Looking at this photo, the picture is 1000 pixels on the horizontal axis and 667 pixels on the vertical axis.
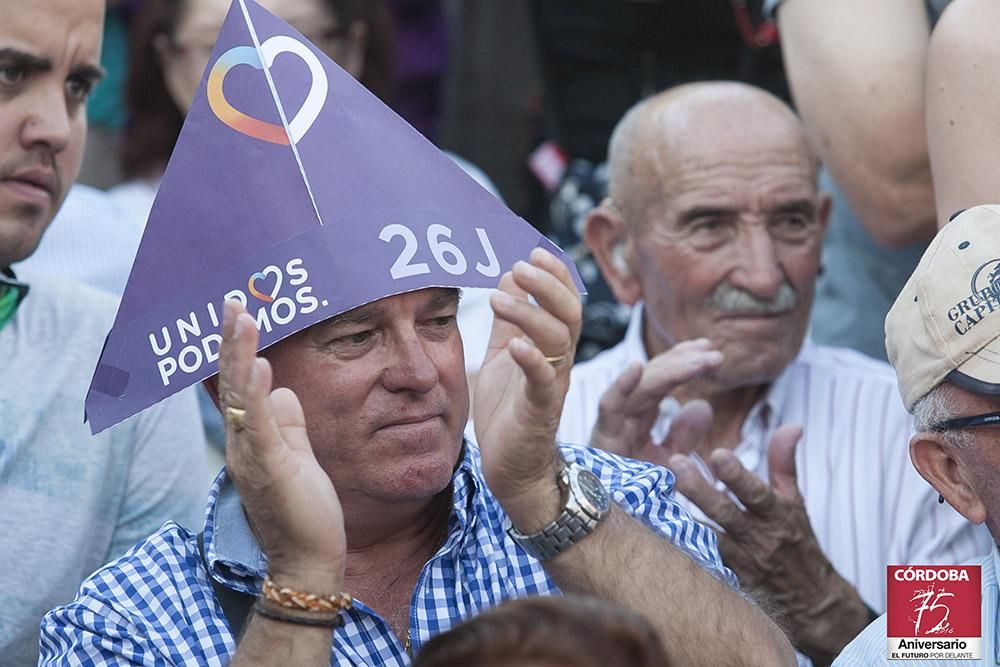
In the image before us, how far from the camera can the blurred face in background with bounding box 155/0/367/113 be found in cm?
518

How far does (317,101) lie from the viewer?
2.82m

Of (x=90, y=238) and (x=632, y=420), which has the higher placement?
(x=90, y=238)

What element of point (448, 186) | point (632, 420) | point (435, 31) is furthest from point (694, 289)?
point (435, 31)

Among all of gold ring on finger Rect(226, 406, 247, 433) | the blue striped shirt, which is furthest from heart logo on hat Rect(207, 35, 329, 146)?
the blue striped shirt

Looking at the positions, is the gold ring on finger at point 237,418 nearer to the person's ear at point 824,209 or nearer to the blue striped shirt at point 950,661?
the blue striped shirt at point 950,661

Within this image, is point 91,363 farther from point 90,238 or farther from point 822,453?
point 822,453

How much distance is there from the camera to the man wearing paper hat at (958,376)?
267 centimetres

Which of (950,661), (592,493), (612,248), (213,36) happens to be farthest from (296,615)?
(213,36)

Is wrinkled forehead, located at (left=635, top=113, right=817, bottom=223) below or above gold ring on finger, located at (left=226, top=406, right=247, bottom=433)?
above

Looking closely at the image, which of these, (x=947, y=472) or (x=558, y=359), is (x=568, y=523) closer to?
(x=558, y=359)

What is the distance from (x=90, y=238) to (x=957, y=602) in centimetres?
275

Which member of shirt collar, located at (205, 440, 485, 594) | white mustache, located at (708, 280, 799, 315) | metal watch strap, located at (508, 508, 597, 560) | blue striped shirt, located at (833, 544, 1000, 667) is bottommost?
blue striped shirt, located at (833, 544, 1000, 667)

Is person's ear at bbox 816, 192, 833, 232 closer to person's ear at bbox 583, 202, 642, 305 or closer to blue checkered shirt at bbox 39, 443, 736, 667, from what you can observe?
person's ear at bbox 583, 202, 642, 305

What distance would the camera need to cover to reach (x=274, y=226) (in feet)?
8.95
